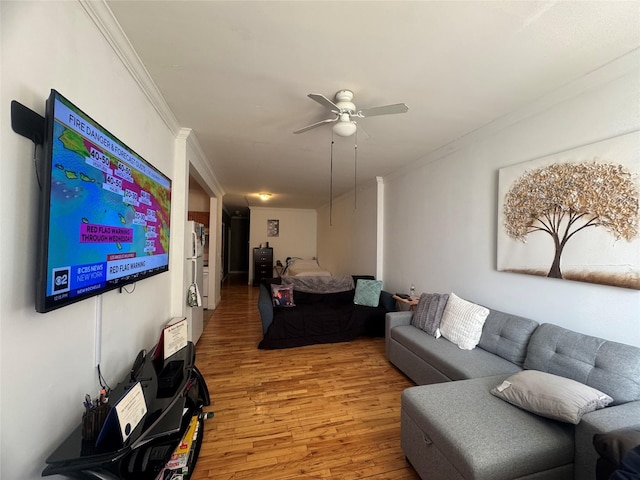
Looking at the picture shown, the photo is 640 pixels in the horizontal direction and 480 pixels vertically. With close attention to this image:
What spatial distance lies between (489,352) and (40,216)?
2995 millimetres

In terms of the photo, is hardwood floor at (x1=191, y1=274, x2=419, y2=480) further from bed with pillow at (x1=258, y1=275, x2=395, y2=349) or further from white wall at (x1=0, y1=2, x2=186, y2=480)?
white wall at (x1=0, y1=2, x2=186, y2=480)

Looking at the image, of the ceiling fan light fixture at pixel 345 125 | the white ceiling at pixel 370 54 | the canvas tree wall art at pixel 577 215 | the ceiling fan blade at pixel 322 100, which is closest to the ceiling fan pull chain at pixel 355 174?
the white ceiling at pixel 370 54

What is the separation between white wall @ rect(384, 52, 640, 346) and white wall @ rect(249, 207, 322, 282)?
4.72 meters

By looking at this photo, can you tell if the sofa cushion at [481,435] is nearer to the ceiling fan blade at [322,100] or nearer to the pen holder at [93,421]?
the pen holder at [93,421]

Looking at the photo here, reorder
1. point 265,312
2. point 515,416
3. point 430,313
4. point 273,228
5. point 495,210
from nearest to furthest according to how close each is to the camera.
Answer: point 515,416 → point 495,210 → point 430,313 → point 265,312 → point 273,228

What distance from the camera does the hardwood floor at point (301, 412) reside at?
5.24 ft

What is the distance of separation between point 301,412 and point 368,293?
7.32 ft

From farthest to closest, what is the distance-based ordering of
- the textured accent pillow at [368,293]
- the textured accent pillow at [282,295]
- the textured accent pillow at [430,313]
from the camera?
1. the textured accent pillow at [368,293]
2. the textured accent pillow at [282,295]
3. the textured accent pillow at [430,313]

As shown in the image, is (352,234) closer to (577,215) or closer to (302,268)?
(302,268)

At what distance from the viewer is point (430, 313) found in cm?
271

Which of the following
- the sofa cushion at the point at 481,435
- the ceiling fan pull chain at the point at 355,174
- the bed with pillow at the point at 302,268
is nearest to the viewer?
the sofa cushion at the point at 481,435

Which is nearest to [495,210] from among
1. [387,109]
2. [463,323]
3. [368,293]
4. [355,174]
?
[463,323]

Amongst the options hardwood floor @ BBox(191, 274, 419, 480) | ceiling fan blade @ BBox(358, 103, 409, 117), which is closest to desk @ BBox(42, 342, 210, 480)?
hardwood floor @ BBox(191, 274, 419, 480)

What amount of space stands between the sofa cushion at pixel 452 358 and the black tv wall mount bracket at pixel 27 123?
2.70 meters
